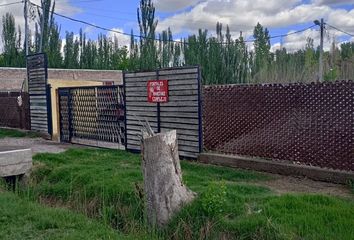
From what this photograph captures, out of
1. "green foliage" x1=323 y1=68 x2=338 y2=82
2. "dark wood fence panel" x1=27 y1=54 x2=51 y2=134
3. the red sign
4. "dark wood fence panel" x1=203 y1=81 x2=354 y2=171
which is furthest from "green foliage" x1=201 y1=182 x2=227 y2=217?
"green foliage" x1=323 y1=68 x2=338 y2=82

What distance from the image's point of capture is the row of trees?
4419 cm

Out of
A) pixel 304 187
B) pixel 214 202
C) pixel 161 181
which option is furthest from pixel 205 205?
pixel 304 187

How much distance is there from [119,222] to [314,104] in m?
4.33

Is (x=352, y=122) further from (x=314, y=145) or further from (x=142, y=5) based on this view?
(x=142, y=5)

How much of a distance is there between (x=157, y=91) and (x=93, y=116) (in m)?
3.30

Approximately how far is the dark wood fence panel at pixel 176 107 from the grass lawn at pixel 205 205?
1.11 meters

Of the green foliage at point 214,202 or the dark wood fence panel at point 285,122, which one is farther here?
the dark wood fence panel at point 285,122

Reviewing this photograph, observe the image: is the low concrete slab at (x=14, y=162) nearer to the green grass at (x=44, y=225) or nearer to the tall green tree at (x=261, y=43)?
the green grass at (x=44, y=225)

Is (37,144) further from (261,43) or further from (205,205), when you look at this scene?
(261,43)

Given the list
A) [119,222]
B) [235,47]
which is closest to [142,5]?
[235,47]

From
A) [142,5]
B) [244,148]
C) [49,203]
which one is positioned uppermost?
[142,5]

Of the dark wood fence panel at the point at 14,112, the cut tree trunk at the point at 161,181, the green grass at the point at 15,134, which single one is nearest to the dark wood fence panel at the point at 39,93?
the green grass at the point at 15,134

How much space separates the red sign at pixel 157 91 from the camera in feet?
37.7

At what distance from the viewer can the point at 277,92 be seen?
9.55 m
